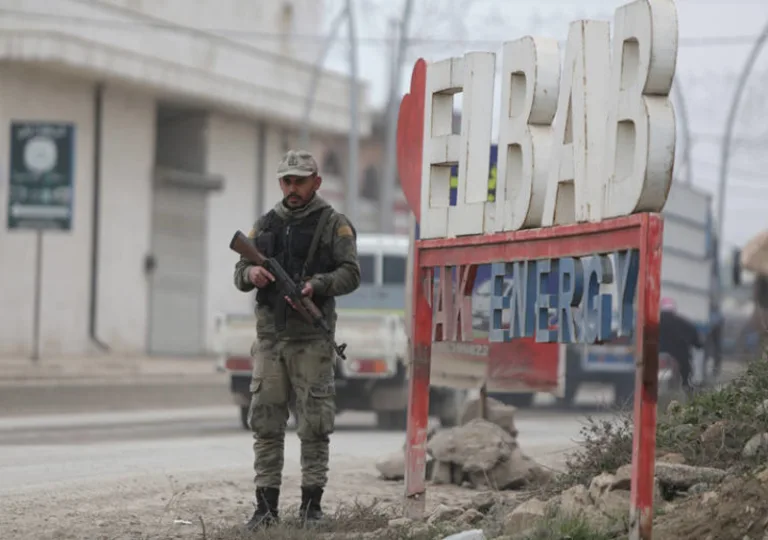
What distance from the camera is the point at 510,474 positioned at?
11.2m

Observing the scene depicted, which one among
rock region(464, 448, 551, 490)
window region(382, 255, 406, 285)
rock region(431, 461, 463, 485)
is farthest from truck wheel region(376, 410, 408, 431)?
rock region(464, 448, 551, 490)

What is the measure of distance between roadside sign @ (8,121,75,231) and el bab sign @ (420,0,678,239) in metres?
19.8

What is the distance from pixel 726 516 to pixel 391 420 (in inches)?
493

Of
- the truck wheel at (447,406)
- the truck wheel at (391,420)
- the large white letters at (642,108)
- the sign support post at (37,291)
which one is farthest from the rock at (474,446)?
the sign support post at (37,291)

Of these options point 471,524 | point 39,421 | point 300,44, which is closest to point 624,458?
point 471,524

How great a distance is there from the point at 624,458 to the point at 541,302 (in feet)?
4.83

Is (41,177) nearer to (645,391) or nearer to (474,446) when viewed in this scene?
(474,446)

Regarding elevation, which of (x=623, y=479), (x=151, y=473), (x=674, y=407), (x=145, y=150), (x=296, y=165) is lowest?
(x=151, y=473)

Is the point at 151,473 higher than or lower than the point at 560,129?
lower

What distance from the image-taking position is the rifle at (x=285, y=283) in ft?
28.7

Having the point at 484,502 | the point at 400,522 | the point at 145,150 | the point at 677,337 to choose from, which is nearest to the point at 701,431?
the point at 484,502

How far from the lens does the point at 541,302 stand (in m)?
8.05

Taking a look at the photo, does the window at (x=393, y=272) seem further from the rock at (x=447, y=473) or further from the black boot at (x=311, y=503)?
the black boot at (x=311, y=503)

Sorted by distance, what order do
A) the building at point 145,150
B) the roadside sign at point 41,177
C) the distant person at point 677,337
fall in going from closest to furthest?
the distant person at point 677,337, the roadside sign at point 41,177, the building at point 145,150
